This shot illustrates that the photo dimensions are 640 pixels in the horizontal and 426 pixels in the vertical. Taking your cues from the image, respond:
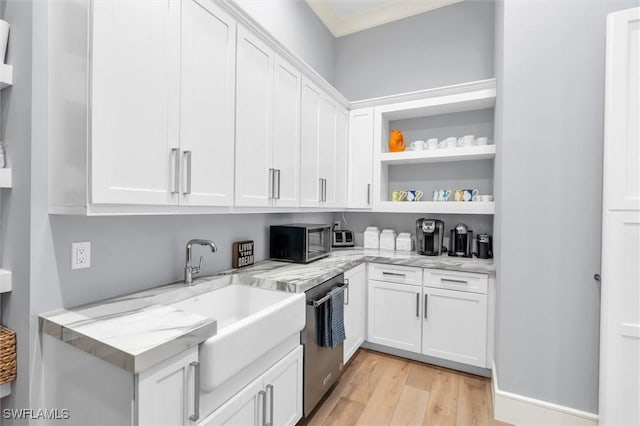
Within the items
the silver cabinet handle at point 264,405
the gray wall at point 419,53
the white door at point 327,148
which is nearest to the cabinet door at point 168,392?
the silver cabinet handle at point 264,405

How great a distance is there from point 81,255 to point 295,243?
1365 mm

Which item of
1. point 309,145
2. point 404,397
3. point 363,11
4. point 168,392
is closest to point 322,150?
point 309,145

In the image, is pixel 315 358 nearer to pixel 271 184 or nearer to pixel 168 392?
pixel 168 392

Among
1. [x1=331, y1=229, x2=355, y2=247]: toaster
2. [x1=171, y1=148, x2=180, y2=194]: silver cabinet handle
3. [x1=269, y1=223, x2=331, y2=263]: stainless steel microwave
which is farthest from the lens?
[x1=331, y1=229, x2=355, y2=247]: toaster

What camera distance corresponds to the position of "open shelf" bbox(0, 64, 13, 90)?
1240 millimetres

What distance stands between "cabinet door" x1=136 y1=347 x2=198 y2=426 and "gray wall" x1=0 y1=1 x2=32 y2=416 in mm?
620

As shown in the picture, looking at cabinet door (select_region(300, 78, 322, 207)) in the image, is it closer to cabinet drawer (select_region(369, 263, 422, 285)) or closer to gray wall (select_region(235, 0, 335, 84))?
gray wall (select_region(235, 0, 335, 84))

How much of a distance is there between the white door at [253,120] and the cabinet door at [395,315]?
1390 millimetres

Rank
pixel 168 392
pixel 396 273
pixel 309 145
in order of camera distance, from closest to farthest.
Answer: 1. pixel 168 392
2. pixel 309 145
3. pixel 396 273

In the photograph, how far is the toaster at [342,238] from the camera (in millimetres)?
3312

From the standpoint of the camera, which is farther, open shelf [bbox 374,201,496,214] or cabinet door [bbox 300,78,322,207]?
open shelf [bbox 374,201,496,214]

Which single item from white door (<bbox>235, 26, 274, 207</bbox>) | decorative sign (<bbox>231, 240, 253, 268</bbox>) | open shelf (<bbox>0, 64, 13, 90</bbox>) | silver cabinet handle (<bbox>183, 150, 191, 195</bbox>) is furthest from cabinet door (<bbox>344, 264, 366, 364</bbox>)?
open shelf (<bbox>0, 64, 13, 90</bbox>)

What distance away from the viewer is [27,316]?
1.21 meters

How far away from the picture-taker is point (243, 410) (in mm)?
1348
